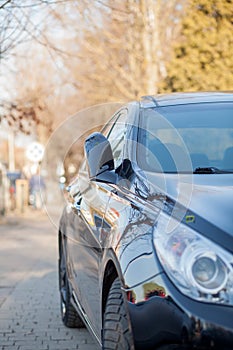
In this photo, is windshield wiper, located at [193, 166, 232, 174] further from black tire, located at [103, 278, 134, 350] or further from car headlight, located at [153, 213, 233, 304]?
car headlight, located at [153, 213, 233, 304]

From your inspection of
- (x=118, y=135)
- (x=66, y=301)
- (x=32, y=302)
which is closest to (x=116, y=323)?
(x=118, y=135)

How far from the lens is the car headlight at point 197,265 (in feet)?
8.63

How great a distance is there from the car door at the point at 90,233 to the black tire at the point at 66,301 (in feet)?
2.49

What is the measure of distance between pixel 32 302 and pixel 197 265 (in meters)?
4.95

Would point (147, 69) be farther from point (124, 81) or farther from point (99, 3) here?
point (99, 3)

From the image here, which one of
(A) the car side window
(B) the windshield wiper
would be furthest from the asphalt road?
(B) the windshield wiper

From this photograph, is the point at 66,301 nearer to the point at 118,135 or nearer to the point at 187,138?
the point at 118,135

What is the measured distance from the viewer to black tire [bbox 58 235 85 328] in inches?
231

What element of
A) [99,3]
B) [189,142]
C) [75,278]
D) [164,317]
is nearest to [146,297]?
[164,317]

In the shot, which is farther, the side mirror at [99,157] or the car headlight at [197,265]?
the side mirror at [99,157]

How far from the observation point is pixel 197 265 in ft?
8.84

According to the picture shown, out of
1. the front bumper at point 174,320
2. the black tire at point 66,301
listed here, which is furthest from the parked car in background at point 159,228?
the black tire at point 66,301

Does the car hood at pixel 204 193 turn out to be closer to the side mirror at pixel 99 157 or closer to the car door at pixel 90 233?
the side mirror at pixel 99 157

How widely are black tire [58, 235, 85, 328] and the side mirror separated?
2135 mm
